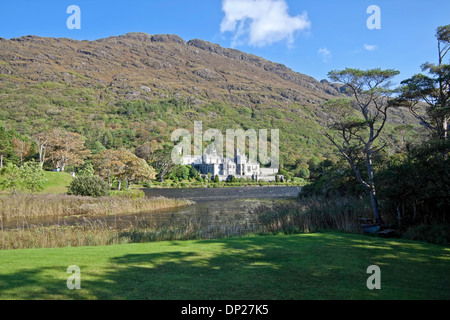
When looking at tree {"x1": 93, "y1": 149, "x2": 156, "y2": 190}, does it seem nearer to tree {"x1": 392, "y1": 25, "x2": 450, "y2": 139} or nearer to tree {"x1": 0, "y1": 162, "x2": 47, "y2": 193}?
tree {"x1": 0, "y1": 162, "x2": 47, "y2": 193}

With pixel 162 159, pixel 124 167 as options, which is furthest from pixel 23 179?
pixel 162 159

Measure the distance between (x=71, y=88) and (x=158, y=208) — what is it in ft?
544

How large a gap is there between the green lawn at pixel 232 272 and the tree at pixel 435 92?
1007 cm

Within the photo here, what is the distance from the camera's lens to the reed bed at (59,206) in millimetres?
22062

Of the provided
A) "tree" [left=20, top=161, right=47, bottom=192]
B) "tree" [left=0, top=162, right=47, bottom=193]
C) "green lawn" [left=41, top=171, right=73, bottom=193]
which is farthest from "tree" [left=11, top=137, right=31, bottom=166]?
"tree" [left=20, top=161, right=47, bottom=192]

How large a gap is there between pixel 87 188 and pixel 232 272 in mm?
26121

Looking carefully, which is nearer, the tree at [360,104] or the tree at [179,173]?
the tree at [360,104]

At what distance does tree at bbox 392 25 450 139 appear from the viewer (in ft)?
52.0

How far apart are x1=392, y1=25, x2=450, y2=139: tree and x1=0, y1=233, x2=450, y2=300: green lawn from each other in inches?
396

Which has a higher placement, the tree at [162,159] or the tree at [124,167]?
the tree at [162,159]

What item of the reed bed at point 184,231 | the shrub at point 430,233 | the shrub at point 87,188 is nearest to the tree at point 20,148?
the shrub at point 87,188

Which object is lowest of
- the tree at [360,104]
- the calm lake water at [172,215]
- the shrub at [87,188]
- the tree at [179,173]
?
the calm lake water at [172,215]

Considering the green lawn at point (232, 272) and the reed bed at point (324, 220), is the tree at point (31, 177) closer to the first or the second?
the reed bed at point (324, 220)
